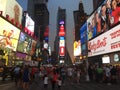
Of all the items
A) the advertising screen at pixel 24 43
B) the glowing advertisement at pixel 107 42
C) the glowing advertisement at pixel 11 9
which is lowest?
the glowing advertisement at pixel 107 42

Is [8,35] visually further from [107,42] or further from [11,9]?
[107,42]

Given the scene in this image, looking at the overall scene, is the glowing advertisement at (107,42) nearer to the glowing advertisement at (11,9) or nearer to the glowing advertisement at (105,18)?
the glowing advertisement at (105,18)

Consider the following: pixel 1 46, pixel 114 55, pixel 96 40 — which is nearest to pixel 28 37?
pixel 1 46

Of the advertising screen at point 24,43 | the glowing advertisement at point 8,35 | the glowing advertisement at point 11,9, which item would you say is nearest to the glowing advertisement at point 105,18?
the glowing advertisement at point 8,35

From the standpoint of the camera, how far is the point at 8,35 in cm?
6819

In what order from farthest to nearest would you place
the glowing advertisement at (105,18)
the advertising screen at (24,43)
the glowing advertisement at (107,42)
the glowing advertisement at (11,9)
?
the advertising screen at (24,43) < the glowing advertisement at (11,9) < the glowing advertisement at (105,18) < the glowing advertisement at (107,42)

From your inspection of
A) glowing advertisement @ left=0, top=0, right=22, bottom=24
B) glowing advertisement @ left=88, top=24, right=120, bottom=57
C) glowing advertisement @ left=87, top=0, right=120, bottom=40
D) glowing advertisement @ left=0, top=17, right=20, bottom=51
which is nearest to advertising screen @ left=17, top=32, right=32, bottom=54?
glowing advertisement @ left=0, top=17, right=20, bottom=51

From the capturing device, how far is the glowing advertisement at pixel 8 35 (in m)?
63.8

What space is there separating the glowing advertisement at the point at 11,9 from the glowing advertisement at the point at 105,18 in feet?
98.1

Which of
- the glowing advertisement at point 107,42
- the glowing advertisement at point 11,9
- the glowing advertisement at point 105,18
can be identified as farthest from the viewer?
the glowing advertisement at point 11,9

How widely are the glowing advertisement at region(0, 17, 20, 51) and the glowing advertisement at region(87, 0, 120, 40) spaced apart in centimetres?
2249

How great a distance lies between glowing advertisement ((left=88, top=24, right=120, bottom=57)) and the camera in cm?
4012

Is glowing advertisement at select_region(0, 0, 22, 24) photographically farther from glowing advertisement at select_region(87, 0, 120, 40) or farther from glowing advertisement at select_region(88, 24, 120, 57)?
glowing advertisement at select_region(88, 24, 120, 57)

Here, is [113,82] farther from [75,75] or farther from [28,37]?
[28,37]
